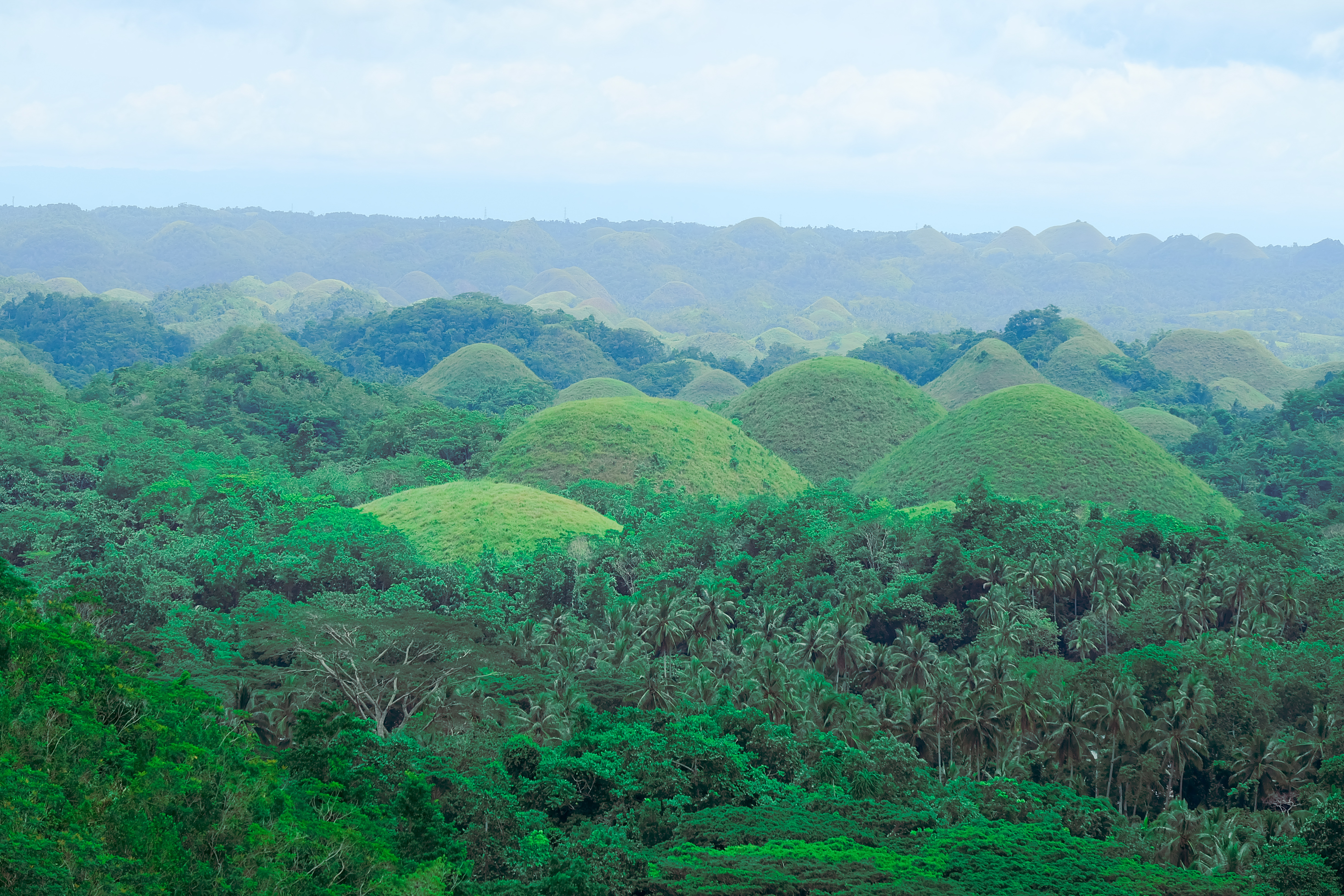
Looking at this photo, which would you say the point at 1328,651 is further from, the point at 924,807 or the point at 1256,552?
the point at 924,807

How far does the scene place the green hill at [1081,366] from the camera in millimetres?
140250

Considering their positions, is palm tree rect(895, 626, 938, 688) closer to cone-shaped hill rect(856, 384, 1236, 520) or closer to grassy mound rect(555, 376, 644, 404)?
cone-shaped hill rect(856, 384, 1236, 520)

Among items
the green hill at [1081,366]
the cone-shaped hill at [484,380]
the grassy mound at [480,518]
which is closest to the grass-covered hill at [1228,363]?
the green hill at [1081,366]

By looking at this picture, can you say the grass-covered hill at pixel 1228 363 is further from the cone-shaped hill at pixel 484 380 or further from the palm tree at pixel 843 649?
the palm tree at pixel 843 649

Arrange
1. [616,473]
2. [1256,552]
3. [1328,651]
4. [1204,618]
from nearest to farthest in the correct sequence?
[1328,651]
[1204,618]
[1256,552]
[616,473]

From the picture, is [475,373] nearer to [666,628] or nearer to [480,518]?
[480,518]

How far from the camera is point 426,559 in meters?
58.5

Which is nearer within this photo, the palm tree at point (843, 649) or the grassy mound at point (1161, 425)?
the palm tree at point (843, 649)

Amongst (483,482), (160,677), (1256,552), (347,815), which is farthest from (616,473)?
(347,815)

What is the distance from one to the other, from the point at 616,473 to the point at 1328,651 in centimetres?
4891

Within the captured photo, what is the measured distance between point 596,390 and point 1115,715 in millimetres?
89474

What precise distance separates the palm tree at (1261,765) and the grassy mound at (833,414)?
5885 centimetres

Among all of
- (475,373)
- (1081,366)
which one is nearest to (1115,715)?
(475,373)

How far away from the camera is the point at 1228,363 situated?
158 m
